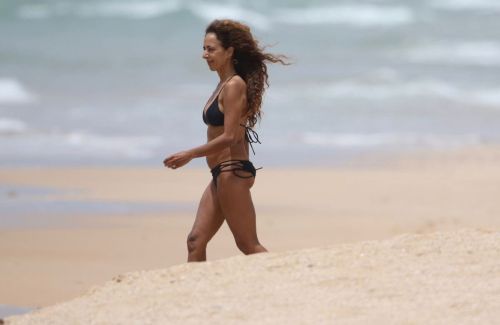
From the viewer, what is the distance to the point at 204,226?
256 inches

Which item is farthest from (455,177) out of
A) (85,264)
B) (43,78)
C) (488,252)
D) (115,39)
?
(115,39)

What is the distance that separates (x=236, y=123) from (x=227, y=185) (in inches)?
13.8

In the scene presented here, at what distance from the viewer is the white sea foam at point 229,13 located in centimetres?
3341

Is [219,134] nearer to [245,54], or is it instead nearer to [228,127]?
[228,127]

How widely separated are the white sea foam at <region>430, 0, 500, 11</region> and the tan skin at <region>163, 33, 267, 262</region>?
32242 millimetres

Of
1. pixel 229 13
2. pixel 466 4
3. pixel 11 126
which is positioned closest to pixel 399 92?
pixel 11 126

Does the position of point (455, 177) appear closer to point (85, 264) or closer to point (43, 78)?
point (85, 264)

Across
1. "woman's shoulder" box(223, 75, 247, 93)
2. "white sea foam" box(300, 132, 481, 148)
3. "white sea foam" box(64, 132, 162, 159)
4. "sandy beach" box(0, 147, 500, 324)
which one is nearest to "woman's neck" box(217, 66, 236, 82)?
"woman's shoulder" box(223, 75, 247, 93)

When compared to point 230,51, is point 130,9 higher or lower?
higher

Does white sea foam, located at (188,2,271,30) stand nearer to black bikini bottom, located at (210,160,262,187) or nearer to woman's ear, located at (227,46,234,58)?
woman's ear, located at (227,46,234,58)

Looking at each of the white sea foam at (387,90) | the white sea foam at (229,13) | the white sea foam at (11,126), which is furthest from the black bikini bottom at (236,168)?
the white sea foam at (229,13)

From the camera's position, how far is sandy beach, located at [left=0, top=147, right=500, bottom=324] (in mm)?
8219

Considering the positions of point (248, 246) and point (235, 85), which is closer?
point (235, 85)

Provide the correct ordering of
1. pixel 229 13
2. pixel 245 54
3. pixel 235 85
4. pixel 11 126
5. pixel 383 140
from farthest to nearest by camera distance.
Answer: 1. pixel 229 13
2. pixel 11 126
3. pixel 383 140
4. pixel 245 54
5. pixel 235 85
